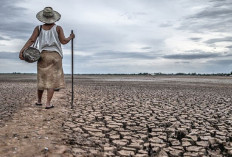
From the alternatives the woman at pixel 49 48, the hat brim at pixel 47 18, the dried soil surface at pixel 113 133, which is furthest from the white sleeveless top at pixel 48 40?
the dried soil surface at pixel 113 133

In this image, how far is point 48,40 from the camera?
445 cm

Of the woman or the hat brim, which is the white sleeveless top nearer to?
the woman

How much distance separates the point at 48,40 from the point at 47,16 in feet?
1.38

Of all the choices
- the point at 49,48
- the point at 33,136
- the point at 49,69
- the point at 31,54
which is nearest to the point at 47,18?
the point at 49,48

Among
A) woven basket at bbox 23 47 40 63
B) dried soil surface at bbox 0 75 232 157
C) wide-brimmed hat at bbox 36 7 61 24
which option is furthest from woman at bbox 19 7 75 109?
dried soil surface at bbox 0 75 232 157

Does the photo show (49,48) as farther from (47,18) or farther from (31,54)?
(47,18)

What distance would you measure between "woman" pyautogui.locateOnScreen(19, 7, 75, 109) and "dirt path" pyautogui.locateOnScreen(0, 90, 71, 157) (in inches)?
24.7

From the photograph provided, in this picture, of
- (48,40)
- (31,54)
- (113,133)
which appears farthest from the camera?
(48,40)

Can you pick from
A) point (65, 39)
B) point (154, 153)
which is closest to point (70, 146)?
point (154, 153)

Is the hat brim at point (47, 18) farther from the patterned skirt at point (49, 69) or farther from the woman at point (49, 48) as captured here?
the patterned skirt at point (49, 69)

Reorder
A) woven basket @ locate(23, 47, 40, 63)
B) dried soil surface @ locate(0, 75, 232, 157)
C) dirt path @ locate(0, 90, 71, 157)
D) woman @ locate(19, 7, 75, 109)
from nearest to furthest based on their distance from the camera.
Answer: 1. dirt path @ locate(0, 90, 71, 157)
2. dried soil surface @ locate(0, 75, 232, 157)
3. woven basket @ locate(23, 47, 40, 63)
4. woman @ locate(19, 7, 75, 109)

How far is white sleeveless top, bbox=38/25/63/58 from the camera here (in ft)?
14.6

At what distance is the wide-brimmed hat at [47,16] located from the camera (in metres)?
4.37

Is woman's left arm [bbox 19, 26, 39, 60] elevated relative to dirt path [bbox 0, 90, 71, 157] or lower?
elevated
